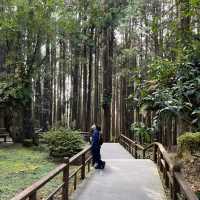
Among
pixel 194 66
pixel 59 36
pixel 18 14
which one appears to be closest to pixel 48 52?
pixel 59 36

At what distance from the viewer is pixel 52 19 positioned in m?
19.6

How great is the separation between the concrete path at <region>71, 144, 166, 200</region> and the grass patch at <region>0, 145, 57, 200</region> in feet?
4.90

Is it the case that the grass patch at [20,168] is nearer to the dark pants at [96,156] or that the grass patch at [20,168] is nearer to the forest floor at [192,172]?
the dark pants at [96,156]

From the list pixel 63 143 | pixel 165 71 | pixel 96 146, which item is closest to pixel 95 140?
pixel 96 146

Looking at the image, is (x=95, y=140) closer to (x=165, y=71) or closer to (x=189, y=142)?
(x=189, y=142)

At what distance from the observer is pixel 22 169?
520 inches

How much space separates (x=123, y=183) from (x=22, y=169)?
4683 millimetres

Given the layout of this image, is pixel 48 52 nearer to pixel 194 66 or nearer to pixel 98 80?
pixel 98 80

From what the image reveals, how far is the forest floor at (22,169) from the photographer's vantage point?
1045 centimetres

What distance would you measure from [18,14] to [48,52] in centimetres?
269

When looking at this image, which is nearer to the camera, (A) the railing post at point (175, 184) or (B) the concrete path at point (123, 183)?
(A) the railing post at point (175, 184)

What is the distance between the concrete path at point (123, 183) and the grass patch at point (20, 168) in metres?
1.49

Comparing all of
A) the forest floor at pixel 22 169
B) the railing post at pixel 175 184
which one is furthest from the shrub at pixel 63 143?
the railing post at pixel 175 184

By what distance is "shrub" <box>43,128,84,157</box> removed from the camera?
15.6 m
